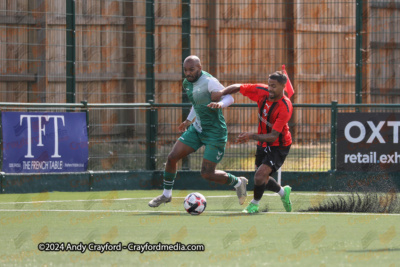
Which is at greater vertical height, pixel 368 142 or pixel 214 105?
pixel 214 105

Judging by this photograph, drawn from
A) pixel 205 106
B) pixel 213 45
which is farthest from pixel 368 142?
pixel 205 106

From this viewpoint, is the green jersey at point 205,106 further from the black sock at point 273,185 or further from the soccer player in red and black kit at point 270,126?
the black sock at point 273,185

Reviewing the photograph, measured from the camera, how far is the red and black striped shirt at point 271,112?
34.9ft

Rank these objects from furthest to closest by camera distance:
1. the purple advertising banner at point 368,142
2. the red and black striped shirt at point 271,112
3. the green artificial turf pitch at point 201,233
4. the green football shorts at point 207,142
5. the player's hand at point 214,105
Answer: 1. the purple advertising banner at point 368,142
2. the green football shorts at point 207,142
3. the red and black striped shirt at point 271,112
4. the player's hand at point 214,105
5. the green artificial turf pitch at point 201,233

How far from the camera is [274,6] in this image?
18578 mm

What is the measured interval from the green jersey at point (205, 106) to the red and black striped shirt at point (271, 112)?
0.43 meters

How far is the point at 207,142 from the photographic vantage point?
11195mm

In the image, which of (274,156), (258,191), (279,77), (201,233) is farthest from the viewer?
(274,156)

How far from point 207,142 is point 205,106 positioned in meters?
0.48

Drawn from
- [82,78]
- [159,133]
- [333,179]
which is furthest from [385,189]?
[82,78]

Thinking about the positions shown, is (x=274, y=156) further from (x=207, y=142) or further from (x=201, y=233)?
(x=201, y=233)

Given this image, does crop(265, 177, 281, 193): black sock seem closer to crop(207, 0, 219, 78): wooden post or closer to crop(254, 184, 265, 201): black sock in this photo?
crop(254, 184, 265, 201): black sock

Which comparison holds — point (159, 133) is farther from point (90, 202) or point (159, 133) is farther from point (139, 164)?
point (90, 202)

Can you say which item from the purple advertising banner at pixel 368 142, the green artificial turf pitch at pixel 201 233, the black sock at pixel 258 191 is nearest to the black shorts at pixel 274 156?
the black sock at pixel 258 191
